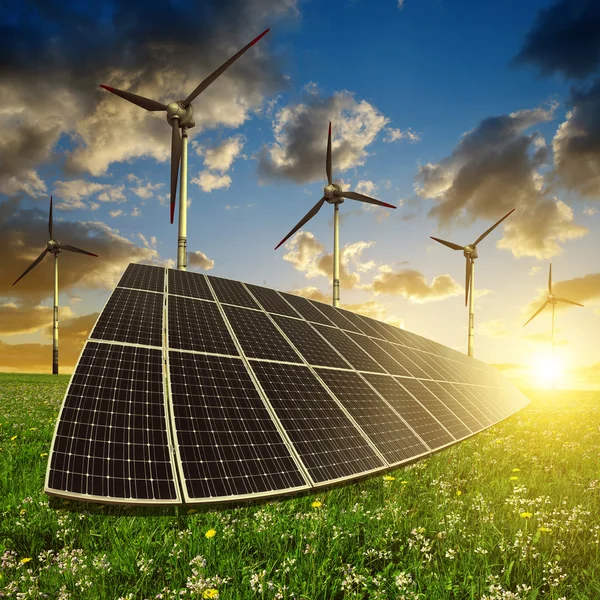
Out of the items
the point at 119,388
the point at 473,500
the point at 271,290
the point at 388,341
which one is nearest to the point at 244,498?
the point at 119,388

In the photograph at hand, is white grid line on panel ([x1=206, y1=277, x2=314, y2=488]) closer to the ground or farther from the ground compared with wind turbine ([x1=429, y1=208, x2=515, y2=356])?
closer to the ground

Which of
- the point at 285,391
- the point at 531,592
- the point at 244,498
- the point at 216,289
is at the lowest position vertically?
the point at 531,592

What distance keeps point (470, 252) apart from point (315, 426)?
4290 centimetres

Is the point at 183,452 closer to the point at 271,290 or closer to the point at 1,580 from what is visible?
the point at 1,580

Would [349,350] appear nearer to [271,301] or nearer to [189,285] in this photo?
[271,301]

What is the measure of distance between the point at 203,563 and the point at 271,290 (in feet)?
34.3

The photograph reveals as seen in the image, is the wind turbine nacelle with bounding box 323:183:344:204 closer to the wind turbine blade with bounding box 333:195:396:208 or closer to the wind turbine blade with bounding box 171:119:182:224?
the wind turbine blade with bounding box 333:195:396:208

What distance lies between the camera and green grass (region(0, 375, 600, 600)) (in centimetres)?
538

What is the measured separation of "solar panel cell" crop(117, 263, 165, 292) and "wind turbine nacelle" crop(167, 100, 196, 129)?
39.1 ft

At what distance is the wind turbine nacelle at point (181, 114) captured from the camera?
71.5 feet

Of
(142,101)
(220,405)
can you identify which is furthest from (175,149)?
(220,405)

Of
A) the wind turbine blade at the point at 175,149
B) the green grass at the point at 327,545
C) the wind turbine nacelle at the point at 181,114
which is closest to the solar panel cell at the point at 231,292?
the green grass at the point at 327,545

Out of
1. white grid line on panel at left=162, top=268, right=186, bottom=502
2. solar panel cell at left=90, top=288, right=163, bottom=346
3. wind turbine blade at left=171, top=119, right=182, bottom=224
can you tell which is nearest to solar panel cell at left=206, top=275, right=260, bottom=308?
solar panel cell at left=90, top=288, right=163, bottom=346

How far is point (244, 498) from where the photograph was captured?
5.80 meters
